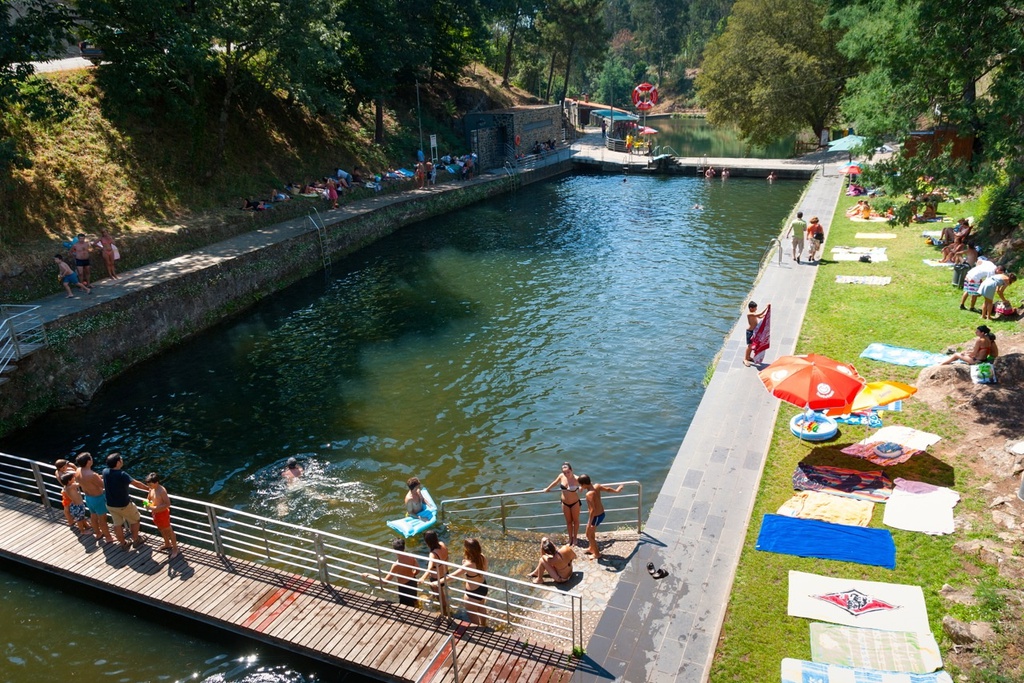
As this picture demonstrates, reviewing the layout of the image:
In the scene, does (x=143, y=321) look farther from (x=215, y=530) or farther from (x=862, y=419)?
(x=862, y=419)

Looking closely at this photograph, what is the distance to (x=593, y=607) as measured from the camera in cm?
1066

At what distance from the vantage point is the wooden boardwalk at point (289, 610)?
32.3ft

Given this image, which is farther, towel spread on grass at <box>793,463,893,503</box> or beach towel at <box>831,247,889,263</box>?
beach towel at <box>831,247,889,263</box>

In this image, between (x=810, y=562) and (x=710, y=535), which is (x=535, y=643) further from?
(x=810, y=562)

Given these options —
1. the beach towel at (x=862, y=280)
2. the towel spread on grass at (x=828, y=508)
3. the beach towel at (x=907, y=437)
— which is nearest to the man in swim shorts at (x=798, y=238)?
the beach towel at (x=862, y=280)

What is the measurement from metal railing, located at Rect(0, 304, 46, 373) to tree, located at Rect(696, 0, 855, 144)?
49.2 metres

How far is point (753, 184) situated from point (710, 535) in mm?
43146

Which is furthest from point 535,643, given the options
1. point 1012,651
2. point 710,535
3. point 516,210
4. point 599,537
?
point 516,210

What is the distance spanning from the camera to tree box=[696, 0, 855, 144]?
5231cm

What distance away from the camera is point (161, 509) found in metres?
12.1

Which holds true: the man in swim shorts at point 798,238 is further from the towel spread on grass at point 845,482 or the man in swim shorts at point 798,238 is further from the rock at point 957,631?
the rock at point 957,631

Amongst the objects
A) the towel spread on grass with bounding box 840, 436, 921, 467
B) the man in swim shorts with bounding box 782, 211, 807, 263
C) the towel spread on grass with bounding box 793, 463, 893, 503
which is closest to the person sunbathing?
the towel spread on grass with bounding box 840, 436, 921, 467

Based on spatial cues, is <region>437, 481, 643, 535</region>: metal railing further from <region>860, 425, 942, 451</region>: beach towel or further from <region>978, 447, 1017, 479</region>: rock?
<region>978, 447, 1017, 479</region>: rock

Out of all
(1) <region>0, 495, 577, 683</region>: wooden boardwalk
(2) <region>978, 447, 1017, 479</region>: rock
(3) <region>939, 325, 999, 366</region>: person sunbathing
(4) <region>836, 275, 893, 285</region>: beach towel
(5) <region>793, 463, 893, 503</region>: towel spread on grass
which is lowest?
(1) <region>0, 495, 577, 683</region>: wooden boardwalk
